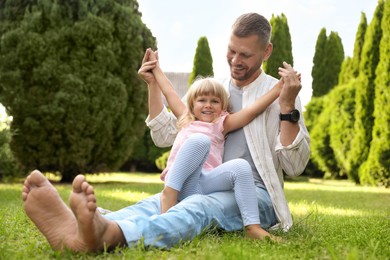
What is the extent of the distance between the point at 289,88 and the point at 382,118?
809 cm

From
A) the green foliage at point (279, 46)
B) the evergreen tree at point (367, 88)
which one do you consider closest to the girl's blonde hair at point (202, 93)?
the evergreen tree at point (367, 88)

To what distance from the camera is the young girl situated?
9.45 feet

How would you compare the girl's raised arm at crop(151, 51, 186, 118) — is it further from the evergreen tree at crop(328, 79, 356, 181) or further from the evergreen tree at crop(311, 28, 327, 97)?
the evergreen tree at crop(311, 28, 327, 97)

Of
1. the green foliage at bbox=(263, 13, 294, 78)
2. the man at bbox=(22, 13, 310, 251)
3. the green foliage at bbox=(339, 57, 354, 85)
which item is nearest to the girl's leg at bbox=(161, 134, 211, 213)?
the man at bbox=(22, 13, 310, 251)

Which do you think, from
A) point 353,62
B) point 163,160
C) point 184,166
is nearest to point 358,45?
point 353,62

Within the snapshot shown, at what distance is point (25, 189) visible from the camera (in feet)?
8.13

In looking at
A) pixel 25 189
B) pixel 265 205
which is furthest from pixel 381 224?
pixel 25 189

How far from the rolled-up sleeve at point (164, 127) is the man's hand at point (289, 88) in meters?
0.80

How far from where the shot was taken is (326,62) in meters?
19.3

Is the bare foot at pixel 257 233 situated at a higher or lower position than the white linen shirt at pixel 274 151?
lower

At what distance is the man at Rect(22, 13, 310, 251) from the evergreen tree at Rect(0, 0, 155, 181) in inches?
313

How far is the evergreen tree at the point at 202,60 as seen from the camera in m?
18.5

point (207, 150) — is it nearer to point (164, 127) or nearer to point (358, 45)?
point (164, 127)

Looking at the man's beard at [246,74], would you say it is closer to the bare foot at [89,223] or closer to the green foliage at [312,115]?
the bare foot at [89,223]
